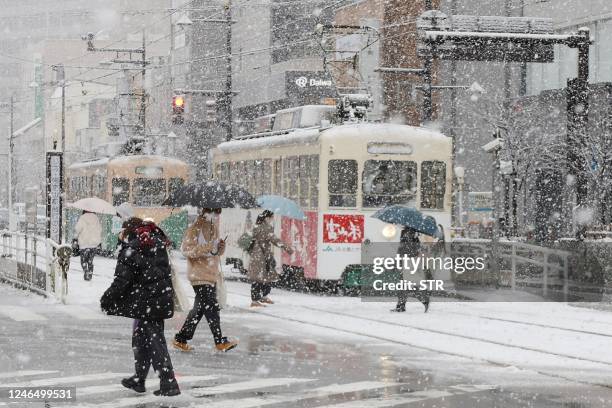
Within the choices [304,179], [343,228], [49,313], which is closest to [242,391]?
[49,313]

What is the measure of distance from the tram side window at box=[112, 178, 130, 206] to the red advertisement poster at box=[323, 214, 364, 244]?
1453 cm

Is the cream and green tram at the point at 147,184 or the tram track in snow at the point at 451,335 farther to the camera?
the cream and green tram at the point at 147,184

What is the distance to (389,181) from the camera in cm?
2342

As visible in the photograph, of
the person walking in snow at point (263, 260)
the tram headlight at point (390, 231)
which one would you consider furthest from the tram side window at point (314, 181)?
the person walking in snow at point (263, 260)

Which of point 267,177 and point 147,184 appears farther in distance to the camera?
point 147,184

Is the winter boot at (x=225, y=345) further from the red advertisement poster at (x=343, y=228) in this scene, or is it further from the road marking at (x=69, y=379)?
the red advertisement poster at (x=343, y=228)

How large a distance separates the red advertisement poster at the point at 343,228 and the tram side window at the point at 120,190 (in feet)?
47.7

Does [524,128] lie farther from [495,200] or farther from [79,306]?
[79,306]

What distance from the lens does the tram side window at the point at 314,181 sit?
2294 cm

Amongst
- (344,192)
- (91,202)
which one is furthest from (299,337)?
(91,202)

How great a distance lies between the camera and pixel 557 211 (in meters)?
46.0

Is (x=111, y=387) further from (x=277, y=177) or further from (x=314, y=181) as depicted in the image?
(x=277, y=177)

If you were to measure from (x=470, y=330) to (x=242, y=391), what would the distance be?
6271mm

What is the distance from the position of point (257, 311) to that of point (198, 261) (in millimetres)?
5612
